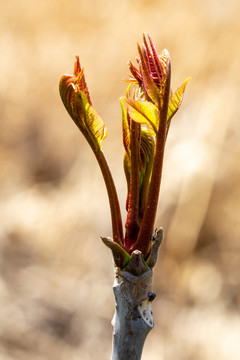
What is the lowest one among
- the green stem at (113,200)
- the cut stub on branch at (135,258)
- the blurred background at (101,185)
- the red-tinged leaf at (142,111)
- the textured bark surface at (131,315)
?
the textured bark surface at (131,315)

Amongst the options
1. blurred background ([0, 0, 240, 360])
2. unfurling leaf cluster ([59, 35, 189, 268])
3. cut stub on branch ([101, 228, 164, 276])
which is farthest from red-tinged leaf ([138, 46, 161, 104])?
blurred background ([0, 0, 240, 360])

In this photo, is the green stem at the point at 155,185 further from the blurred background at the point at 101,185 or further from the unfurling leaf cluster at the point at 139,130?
the blurred background at the point at 101,185

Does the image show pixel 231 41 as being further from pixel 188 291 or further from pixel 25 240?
pixel 25 240

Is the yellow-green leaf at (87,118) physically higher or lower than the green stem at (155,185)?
higher

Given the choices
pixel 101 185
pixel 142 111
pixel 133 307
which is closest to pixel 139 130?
pixel 142 111

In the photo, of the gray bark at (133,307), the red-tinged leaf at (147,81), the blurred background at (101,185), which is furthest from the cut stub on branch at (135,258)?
the blurred background at (101,185)

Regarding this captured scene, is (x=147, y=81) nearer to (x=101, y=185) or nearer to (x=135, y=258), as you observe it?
(x=135, y=258)
